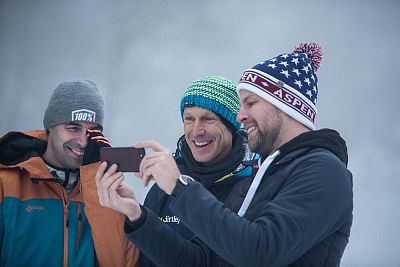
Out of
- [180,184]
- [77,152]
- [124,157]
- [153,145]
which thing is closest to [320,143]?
[180,184]

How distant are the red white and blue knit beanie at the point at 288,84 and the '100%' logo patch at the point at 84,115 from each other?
3.59 feet

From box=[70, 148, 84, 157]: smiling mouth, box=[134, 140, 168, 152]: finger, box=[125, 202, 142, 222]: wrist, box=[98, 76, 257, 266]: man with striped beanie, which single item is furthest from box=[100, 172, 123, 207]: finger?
box=[70, 148, 84, 157]: smiling mouth

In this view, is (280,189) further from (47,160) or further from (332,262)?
(47,160)

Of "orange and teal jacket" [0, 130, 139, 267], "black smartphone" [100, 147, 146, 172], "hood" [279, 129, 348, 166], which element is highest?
"hood" [279, 129, 348, 166]

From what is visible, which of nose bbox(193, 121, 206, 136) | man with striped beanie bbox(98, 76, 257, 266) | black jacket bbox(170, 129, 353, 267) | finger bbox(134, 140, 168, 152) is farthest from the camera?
nose bbox(193, 121, 206, 136)

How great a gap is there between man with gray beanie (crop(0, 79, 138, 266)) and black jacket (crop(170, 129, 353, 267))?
87 cm

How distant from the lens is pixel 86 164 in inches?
88.7

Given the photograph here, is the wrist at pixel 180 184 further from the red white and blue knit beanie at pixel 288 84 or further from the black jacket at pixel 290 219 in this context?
the red white and blue knit beanie at pixel 288 84

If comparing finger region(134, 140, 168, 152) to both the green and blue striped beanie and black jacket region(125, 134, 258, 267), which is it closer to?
black jacket region(125, 134, 258, 267)

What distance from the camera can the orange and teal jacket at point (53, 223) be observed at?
204cm

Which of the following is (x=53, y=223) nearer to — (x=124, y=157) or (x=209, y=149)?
(x=124, y=157)

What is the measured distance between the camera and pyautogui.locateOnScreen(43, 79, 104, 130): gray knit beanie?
2.50 m

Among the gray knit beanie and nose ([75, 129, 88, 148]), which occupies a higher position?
the gray knit beanie

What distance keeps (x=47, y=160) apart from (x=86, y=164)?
35 cm
